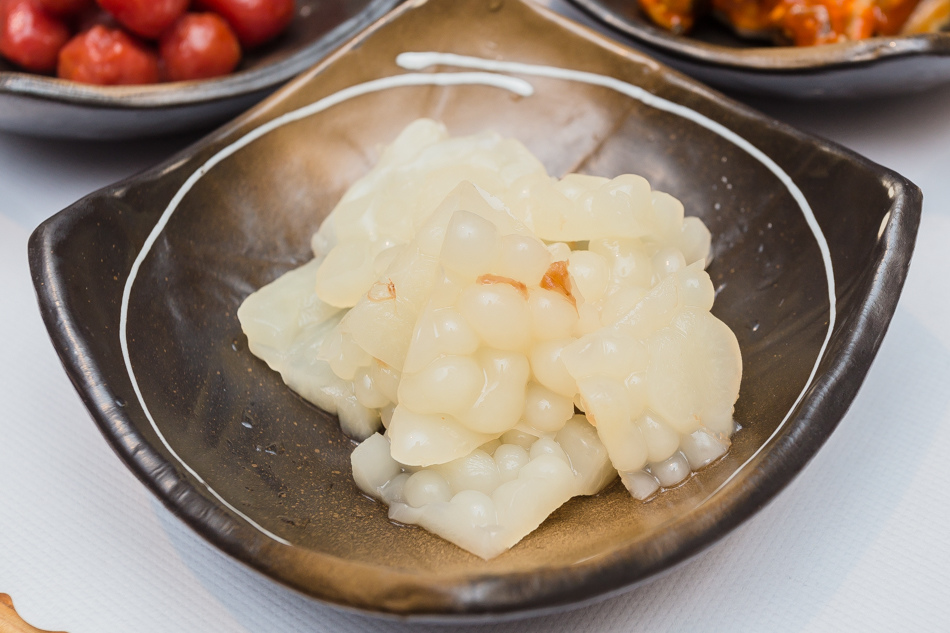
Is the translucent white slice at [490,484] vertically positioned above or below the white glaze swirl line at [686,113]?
below

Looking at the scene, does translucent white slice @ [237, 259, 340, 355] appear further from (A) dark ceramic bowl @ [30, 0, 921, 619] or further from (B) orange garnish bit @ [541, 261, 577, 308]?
(B) orange garnish bit @ [541, 261, 577, 308]

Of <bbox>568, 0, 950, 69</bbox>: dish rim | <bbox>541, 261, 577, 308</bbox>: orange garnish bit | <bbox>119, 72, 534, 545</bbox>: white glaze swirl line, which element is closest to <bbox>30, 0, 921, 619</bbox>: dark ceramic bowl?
<bbox>119, 72, 534, 545</bbox>: white glaze swirl line

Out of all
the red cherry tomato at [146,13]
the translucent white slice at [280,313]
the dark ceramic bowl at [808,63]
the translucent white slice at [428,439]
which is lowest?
the translucent white slice at [280,313]

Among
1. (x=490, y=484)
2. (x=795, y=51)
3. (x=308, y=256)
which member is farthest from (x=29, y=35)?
(x=795, y=51)

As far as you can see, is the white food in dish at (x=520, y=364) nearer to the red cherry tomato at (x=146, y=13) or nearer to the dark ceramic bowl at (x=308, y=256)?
the dark ceramic bowl at (x=308, y=256)

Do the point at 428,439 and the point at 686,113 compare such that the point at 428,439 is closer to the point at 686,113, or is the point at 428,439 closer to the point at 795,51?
the point at 686,113

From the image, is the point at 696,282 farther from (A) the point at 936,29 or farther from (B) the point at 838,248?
(A) the point at 936,29

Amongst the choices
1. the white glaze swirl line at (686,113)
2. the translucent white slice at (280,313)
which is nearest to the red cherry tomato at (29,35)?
the white glaze swirl line at (686,113)

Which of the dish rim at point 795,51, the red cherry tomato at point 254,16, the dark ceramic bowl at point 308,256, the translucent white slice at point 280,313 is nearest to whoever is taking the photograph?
the dark ceramic bowl at point 308,256
